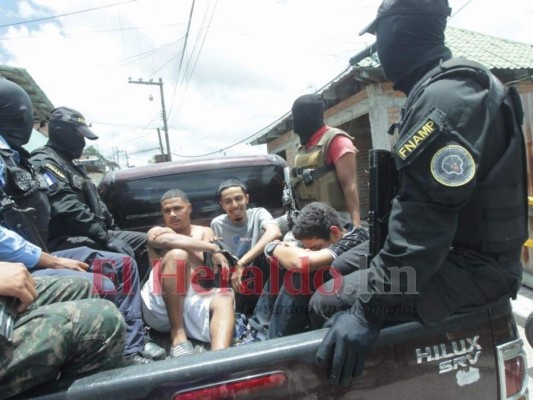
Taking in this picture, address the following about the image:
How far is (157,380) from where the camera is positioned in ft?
3.26

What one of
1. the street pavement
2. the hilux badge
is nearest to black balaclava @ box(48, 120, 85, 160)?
the hilux badge

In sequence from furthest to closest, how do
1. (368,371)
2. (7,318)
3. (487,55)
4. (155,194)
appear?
(487,55) → (155,194) → (368,371) → (7,318)

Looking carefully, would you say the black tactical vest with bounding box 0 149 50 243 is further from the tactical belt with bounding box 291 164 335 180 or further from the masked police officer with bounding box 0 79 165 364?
the tactical belt with bounding box 291 164 335 180

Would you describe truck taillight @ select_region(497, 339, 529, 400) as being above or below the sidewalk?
above

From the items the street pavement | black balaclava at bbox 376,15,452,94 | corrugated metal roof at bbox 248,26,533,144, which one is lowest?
the street pavement

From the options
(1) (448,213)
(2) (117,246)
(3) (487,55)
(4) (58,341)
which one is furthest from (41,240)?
(3) (487,55)

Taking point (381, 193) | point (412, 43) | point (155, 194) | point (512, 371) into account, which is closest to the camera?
point (512, 371)

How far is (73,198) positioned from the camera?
2.46 m

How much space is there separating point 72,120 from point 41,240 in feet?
3.43

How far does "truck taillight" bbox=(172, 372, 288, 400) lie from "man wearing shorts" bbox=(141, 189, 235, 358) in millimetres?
865

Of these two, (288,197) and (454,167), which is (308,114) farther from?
(454,167)

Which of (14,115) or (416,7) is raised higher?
(416,7)

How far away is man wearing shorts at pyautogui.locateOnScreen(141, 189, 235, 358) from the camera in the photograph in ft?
6.51

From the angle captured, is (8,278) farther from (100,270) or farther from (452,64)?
→ (452,64)
